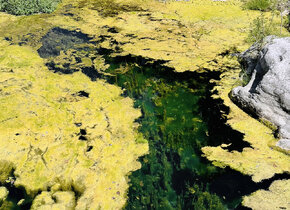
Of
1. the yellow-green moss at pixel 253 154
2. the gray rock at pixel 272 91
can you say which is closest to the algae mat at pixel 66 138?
the yellow-green moss at pixel 253 154

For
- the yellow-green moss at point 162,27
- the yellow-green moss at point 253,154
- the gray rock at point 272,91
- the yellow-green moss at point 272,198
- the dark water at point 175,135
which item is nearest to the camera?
the yellow-green moss at point 272,198

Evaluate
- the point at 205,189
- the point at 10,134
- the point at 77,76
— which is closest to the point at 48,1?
the point at 77,76

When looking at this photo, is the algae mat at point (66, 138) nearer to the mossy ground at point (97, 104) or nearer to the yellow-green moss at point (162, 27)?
the mossy ground at point (97, 104)

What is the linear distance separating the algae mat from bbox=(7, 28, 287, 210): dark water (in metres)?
0.16

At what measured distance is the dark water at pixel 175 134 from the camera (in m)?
2.35

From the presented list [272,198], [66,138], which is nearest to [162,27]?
[66,138]

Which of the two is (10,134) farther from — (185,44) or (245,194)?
(185,44)

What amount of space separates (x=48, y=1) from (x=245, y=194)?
6.26 meters

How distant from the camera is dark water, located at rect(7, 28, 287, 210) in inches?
92.5

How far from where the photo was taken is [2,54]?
177 inches

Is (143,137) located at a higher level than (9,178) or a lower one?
higher

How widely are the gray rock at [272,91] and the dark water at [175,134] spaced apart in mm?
320

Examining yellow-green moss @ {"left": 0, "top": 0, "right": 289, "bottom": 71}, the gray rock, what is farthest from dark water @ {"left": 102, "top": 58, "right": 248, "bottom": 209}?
yellow-green moss @ {"left": 0, "top": 0, "right": 289, "bottom": 71}

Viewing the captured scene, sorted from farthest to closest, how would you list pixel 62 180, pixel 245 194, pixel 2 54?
pixel 2 54 → pixel 62 180 → pixel 245 194
